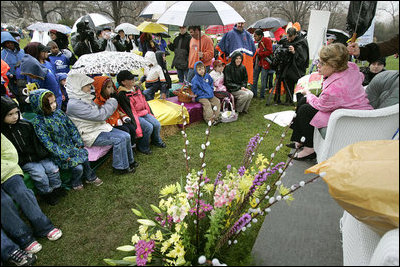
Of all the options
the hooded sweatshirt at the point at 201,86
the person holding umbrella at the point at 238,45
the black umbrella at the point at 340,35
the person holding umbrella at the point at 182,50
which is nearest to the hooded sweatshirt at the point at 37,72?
the hooded sweatshirt at the point at 201,86

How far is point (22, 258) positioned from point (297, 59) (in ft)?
19.2

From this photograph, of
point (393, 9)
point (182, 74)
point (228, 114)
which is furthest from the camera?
point (182, 74)

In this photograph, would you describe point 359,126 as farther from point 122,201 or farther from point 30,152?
point 30,152

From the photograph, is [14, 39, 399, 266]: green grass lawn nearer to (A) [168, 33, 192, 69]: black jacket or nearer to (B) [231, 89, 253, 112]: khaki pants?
(B) [231, 89, 253, 112]: khaki pants

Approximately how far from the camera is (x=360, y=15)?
2.60 meters

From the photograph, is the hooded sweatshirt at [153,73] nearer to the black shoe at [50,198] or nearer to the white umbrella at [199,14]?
the white umbrella at [199,14]

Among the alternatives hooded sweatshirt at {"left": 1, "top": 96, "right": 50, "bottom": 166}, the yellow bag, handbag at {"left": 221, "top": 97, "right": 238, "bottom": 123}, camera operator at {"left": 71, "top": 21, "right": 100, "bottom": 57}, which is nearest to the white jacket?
camera operator at {"left": 71, "top": 21, "right": 100, "bottom": 57}

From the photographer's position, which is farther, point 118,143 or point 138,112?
point 138,112

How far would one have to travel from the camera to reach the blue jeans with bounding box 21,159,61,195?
2645 millimetres

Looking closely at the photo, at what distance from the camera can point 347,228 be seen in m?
1.92

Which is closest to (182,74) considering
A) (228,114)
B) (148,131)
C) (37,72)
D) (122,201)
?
(228,114)

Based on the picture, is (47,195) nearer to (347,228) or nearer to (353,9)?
(347,228)

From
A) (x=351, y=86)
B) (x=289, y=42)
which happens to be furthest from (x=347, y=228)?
(x=289, y=42)

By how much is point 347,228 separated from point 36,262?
2632mm
